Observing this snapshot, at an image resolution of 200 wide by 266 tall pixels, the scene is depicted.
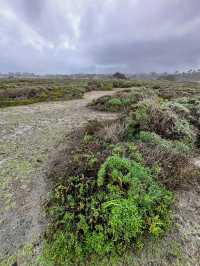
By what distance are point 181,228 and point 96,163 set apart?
1766 mm

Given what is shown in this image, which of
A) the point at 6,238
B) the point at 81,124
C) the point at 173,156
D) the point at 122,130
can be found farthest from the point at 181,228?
the point at 81,124

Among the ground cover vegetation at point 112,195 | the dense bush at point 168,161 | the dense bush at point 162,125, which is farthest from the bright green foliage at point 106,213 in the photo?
the dense bush at point 162,125

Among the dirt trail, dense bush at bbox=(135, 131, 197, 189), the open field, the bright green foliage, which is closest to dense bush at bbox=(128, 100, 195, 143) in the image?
the open field

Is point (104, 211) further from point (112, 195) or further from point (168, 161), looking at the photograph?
point (168, 161)

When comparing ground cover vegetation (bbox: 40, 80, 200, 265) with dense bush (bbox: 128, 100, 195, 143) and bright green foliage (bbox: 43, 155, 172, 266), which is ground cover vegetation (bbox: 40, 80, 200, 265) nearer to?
bright green foliage (bbox: 43, 155, 172, 266)

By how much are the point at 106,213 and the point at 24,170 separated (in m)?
2.44

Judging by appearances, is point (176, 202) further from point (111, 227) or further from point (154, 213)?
point (111, 227)

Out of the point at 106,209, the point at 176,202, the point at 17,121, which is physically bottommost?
the point at 17,121

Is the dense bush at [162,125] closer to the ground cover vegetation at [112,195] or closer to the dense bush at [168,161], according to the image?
the ground cover vegetation at [112,195]

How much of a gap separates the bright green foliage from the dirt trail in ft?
1.32

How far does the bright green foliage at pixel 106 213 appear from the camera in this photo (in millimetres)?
2678

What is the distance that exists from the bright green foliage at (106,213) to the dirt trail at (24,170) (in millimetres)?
402

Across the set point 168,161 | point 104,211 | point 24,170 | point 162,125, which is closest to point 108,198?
point 104,211

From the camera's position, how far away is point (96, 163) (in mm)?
3992
